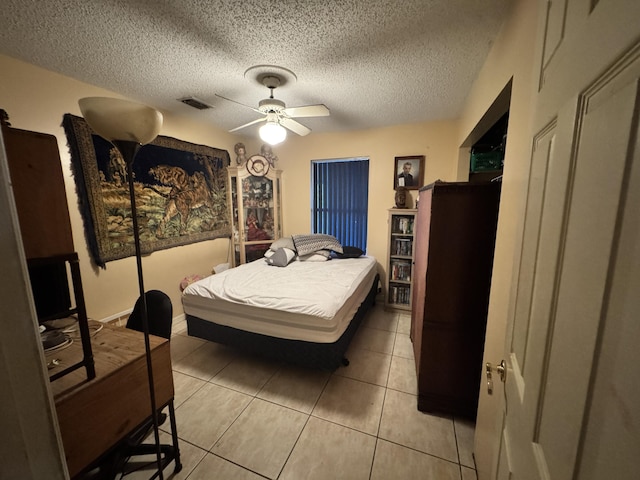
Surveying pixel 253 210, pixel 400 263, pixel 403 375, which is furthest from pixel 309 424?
pixel 253 210

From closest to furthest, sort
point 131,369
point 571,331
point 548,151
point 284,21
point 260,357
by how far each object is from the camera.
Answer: point 571,331, point 548,151, point 131,369, point 284,21, point 260,357

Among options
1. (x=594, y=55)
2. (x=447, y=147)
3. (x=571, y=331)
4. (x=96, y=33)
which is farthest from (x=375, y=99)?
(x=571, y=331)

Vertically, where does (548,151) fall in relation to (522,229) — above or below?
above

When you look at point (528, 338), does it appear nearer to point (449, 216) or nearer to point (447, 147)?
point (449, 216)

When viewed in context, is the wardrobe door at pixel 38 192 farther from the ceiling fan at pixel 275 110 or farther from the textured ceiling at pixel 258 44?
the ceiling fan at pixel 275 110

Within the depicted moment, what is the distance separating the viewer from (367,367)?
7.41 ft

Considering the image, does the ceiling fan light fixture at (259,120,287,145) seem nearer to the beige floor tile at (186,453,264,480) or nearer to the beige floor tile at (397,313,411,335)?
the beige floor tile at (186,453,264,480)

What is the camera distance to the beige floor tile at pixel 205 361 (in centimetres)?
220

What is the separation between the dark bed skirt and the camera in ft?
6.34

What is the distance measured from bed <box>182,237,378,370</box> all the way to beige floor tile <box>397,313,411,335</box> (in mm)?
660

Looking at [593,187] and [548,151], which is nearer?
[593,187]

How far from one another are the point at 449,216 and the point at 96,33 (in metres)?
2.50

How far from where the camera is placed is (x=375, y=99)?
8.27 feet

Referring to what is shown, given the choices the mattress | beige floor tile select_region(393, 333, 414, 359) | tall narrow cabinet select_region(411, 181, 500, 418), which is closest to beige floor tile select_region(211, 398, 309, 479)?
the mattress
